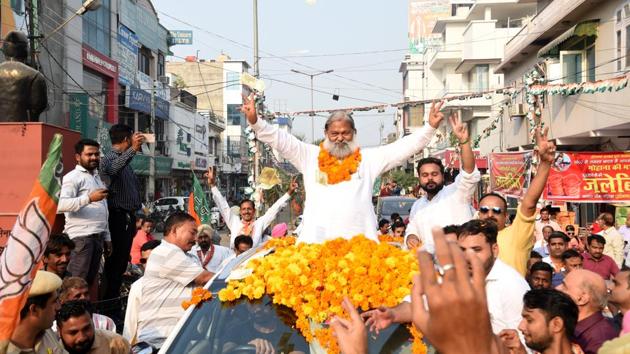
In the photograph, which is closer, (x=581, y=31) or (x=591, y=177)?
(x=591, y=177)

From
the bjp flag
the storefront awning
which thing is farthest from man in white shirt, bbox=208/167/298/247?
the storefront awning

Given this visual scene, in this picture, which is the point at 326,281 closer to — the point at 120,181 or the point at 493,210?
the point at 493,210

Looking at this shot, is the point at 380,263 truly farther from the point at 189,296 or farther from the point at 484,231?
the point at 189,296

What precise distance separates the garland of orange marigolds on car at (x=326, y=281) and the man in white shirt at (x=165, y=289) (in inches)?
28.9

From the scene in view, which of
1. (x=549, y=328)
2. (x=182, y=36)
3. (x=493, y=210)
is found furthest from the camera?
(x=182, y=36)

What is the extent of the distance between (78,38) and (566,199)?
20.9 m

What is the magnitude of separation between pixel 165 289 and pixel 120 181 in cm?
265

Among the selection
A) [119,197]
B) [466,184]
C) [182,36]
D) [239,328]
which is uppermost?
[182,36]

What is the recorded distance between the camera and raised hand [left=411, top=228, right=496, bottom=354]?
160 cm

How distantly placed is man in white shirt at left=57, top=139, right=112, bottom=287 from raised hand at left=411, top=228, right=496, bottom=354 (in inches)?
202

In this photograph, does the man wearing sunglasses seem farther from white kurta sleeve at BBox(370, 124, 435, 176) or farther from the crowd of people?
white kurta sleeve at BBox(370, 124, 435, 176)

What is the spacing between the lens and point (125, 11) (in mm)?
34938

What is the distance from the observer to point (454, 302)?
1.59 meters

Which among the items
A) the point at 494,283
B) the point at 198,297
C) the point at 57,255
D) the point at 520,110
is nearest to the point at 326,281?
the point at 198,297
